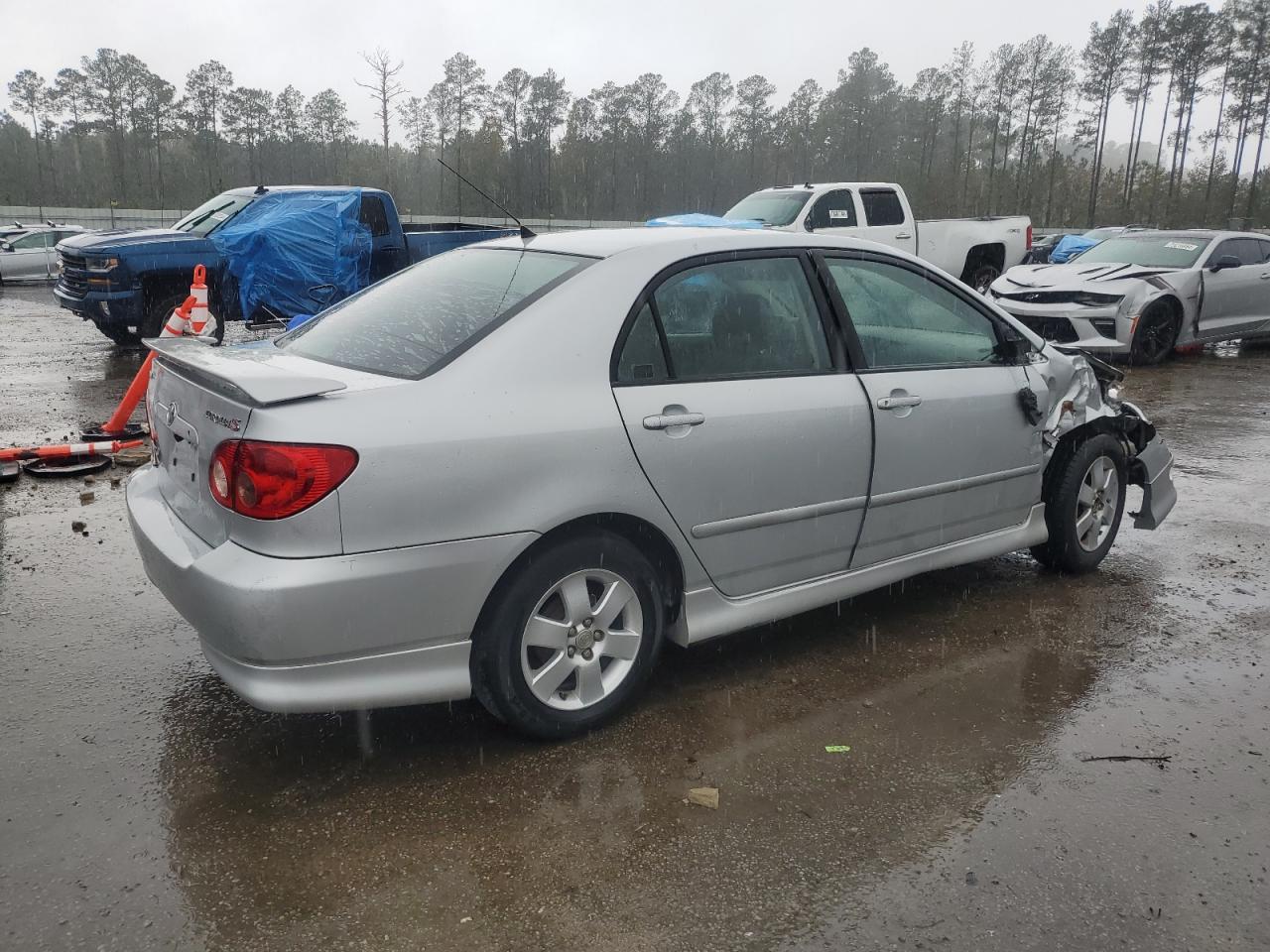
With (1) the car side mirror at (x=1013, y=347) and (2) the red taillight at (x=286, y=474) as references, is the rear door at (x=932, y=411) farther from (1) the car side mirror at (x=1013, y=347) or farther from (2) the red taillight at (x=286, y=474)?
(2) the red taillight at (x=286, y=474)

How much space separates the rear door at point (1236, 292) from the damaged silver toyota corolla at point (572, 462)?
9.62 m

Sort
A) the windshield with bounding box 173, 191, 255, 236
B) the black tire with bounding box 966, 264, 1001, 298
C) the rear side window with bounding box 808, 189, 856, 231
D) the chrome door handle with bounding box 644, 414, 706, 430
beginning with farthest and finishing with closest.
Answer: the black tire with bounding box 966, 264, 1001, 298 → the rear side window with bounding box 808, 189, 856, 231 → the windshield with bounding box 173, 191, 255, 236 → the chrome door handle with bounding box 644, 414, 706, 430

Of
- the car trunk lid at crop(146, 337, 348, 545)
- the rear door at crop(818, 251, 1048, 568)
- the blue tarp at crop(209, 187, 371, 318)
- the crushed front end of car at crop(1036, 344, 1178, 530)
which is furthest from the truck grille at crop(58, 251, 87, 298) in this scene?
the crushed front end of car at crop(1036, 344, 1178, 530)

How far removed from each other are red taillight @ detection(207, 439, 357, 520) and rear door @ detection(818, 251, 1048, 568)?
2.01m

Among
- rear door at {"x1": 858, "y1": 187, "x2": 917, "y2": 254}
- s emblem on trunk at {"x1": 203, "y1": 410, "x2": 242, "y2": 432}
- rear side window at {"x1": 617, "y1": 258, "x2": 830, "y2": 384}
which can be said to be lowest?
s emblem on trunk at {"x1": 203, "y1": 410, "x2": 242, "y2": 432}

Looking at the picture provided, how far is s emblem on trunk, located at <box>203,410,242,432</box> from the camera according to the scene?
2.72 meters

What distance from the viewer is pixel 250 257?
11711 millimetres

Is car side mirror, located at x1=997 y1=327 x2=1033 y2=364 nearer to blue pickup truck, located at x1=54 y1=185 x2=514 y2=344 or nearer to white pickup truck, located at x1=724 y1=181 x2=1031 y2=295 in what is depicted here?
blue pickup truck, located at x1=54 y1=185 x2=514 y2=344

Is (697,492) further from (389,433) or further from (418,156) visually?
(418,156)

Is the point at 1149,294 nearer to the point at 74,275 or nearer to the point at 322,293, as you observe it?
the point at 322,293

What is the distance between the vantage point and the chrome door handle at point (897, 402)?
373 cm

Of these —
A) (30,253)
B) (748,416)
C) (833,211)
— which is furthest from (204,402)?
(30,253)

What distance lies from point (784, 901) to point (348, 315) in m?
2.54

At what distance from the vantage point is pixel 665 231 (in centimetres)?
370
